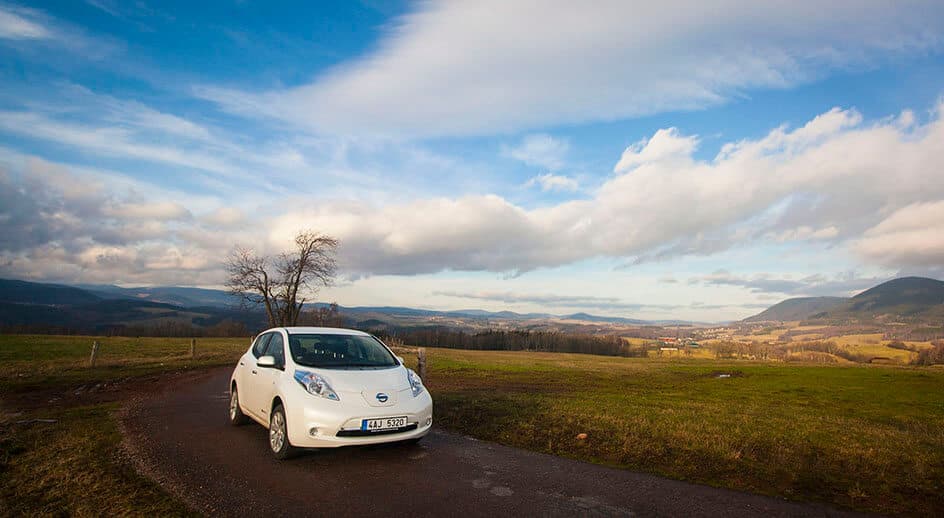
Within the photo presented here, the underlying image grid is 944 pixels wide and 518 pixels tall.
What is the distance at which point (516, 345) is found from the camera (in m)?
99.3

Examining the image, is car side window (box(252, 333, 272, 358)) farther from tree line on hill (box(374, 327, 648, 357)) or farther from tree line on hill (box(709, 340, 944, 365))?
tree line on hill (box(374, 327, 648, 357))

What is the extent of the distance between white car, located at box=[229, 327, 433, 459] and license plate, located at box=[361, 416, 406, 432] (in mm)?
13

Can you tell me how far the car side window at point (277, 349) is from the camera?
8.09 metres

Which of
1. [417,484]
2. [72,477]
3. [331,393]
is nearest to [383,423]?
[331,393]

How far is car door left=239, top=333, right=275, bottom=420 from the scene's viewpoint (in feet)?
27.7

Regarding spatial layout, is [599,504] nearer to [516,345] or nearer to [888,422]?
[888,422]

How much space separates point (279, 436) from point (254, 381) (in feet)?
5.75

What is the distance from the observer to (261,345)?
946 centimetres

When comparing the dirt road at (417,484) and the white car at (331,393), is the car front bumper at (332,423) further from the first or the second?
the dirt road at (417,484)

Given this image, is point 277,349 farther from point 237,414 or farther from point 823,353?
point 823,353

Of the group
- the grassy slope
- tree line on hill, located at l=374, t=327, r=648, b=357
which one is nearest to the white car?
the grassy slope

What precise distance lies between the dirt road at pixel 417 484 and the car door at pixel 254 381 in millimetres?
591

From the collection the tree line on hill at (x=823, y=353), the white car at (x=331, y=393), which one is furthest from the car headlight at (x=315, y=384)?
the tree line on hill at (x=823, y=353)

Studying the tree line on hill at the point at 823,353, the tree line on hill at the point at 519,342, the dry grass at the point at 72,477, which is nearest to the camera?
the dry grass at the point at 72,477
